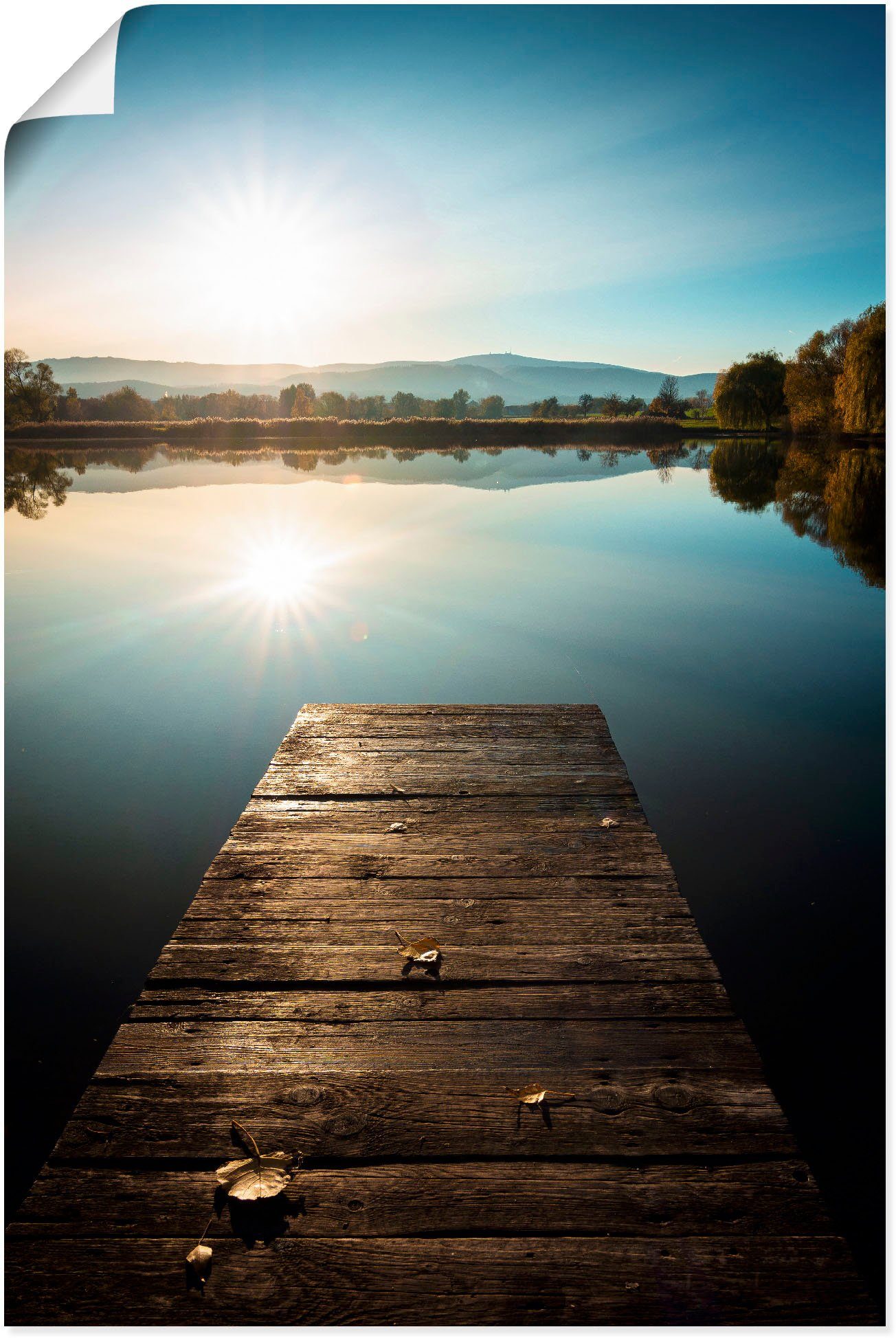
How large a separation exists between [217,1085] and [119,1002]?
1.65 metres

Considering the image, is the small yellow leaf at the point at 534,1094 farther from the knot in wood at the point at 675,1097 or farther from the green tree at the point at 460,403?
the green tree at the point at 460,403

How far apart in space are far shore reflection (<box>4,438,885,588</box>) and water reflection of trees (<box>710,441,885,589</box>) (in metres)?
0.04

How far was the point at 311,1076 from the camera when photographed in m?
2.03

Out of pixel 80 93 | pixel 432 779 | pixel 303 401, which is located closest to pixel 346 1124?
pixel 432 779

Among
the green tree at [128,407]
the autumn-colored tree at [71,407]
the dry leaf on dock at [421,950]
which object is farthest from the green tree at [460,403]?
the dry leaf on dock at [421,950]

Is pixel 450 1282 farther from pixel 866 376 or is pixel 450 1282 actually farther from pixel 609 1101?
pixel 866 376

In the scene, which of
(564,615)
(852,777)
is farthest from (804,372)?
(852,777)

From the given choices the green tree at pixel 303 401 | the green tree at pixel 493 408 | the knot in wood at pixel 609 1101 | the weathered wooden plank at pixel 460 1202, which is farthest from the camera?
the green tree at pixel 493 408

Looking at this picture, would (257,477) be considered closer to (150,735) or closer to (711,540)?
(711,540)

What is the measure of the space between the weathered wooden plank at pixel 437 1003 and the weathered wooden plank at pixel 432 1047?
31 mm

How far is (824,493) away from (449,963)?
23835 millimetres

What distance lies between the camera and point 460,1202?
1.67m

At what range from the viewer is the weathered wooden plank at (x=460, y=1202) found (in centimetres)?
162

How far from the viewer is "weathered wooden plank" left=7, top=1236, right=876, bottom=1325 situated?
1476mm
